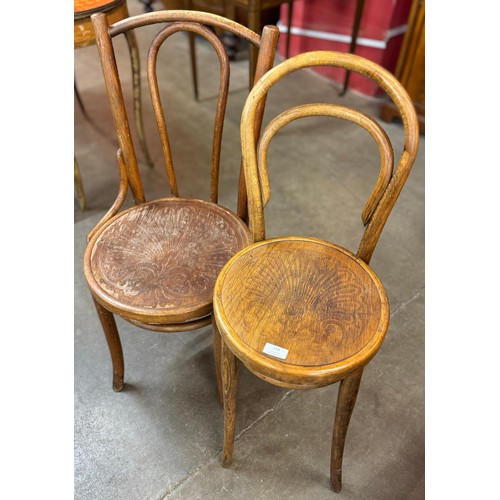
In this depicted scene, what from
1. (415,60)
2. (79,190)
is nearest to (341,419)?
(79,190)

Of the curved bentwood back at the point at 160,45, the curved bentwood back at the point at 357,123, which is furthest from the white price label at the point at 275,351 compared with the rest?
the curved bentwood back at the point at 160,45

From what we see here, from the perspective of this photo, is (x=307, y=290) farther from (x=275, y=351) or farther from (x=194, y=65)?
(x=194, y=65)

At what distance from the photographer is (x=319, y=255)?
1096 mm

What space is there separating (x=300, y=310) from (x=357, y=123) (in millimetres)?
438

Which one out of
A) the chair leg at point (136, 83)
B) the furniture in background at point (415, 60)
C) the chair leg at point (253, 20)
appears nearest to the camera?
the chair leg at point (136, 83)

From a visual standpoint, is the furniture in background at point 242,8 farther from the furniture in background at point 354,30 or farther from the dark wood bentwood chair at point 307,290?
the dark wood bentwood chair at point 307,290

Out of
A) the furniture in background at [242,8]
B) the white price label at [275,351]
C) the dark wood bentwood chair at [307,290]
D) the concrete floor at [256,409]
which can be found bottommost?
the concrete floor at [256,409]

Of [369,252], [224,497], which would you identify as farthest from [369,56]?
[224,497]

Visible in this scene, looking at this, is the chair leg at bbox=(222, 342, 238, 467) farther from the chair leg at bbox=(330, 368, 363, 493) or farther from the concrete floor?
the chair leg at bbox=(330, 368, 363, 493)

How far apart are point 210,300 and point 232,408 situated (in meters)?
0.30

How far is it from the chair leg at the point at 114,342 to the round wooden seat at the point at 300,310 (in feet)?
1.30

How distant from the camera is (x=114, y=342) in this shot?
51.6 inches

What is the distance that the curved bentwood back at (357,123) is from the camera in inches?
35.8

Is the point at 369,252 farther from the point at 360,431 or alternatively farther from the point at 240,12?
the point at 240,12
